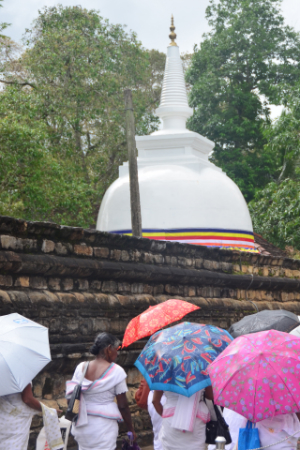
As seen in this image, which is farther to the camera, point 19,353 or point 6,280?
point 6,280

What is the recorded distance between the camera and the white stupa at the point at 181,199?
11852 mm

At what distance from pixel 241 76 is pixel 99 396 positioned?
22.9 meters

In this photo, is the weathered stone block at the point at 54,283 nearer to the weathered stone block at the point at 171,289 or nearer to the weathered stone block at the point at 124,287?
the weathered stone block at the point at 124,287

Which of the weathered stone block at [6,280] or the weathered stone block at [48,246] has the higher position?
the weathered stone block at [48,246]

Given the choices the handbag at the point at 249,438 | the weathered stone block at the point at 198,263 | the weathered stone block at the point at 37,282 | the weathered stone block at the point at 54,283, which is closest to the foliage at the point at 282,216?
the weathered stone block at the point at 198,263

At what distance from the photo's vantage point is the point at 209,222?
12000mm

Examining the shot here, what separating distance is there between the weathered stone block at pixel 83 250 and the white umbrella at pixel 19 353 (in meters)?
2.23

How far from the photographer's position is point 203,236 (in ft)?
38.7

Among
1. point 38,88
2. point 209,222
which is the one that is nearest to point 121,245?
point 209,222

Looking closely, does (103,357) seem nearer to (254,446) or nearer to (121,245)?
(254,446)

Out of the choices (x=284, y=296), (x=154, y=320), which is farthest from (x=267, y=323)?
(x=284, y=296)

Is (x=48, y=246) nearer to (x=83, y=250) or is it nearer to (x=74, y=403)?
(x=83, y=250)

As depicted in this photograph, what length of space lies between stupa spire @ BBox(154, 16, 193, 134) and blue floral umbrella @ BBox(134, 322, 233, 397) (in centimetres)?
1007

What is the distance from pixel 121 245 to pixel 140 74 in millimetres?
16262
